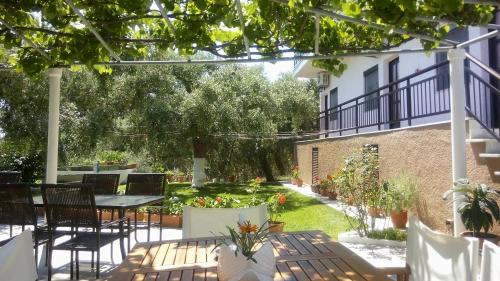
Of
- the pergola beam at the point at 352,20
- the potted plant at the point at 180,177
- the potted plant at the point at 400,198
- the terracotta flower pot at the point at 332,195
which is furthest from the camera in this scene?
the potted plant at the point at 180,177

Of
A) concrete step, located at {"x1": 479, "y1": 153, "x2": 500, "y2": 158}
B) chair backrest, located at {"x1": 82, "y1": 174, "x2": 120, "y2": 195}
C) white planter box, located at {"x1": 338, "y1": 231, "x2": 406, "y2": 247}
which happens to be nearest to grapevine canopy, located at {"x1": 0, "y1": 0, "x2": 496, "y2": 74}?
concrete step, located at {"x1": 479, "y1": 153, "x2": 500, "y2": 158}

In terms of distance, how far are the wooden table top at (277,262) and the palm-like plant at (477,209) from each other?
1.89 m

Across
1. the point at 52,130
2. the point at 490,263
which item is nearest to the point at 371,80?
the point at 52,130

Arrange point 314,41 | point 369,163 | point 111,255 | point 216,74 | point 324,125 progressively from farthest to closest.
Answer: point 216,74
point 324,125
point 369,163
point 111,255
point 314,41

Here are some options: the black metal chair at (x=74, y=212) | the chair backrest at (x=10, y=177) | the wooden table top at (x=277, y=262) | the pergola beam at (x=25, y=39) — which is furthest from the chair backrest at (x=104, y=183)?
the wooden table top at (x=277, y=262)

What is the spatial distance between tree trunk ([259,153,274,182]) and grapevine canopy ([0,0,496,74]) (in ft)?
50.7

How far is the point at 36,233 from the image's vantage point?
4.38 metres

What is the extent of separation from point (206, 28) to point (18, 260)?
3.18m

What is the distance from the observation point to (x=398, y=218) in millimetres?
6723

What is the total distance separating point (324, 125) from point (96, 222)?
38.9ft

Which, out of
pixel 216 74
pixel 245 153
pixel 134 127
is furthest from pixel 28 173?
pixel 245 153

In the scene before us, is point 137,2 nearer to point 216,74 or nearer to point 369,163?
point 369,163

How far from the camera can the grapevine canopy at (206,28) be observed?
3553mm

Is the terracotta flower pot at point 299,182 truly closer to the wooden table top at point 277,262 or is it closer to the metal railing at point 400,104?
the metal railing at point 400,104
